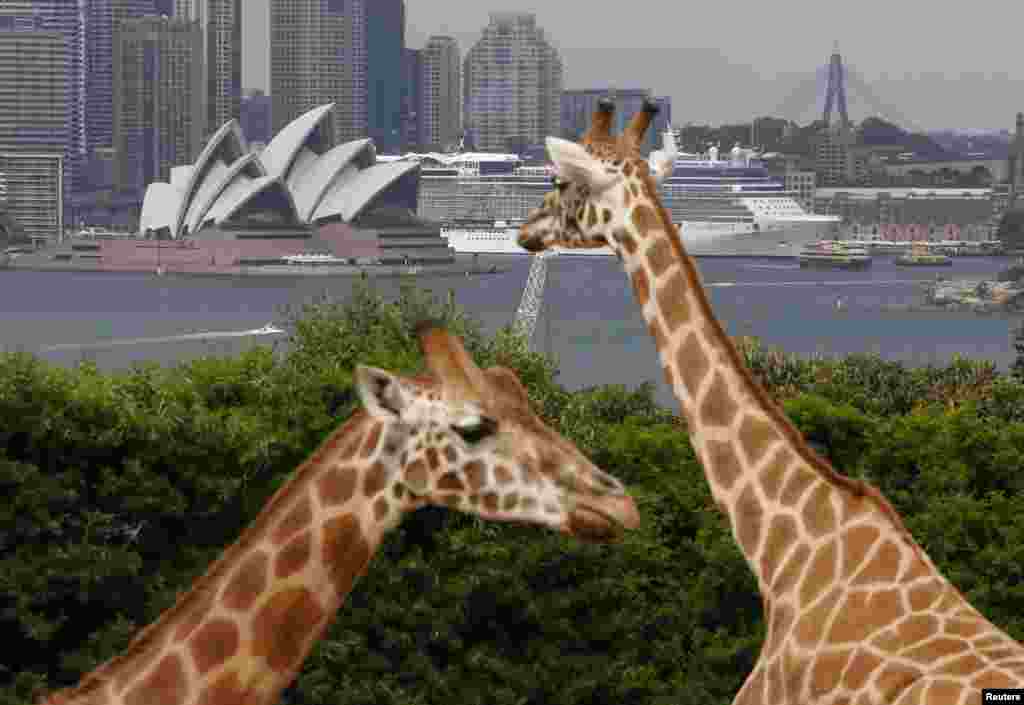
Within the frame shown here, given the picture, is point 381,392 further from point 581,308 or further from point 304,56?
point 304,56

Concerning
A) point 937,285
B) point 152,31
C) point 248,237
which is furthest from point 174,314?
point 152,31

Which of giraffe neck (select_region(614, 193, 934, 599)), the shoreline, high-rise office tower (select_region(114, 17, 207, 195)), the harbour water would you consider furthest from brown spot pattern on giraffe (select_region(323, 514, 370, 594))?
high-rise office tower (select_region(114, 17, 207, 195))

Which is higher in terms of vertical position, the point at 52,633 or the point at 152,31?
the point at 152,31

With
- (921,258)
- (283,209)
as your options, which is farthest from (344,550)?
(921,258)

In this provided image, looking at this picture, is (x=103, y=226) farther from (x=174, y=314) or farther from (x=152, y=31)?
(x=174, y=314)

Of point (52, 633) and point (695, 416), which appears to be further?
point (52, 633)

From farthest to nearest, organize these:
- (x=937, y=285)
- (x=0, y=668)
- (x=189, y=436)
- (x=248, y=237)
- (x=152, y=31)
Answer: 1. (x=152, y=31)
2. (x=937, y=285)
3. (x=248, y=237)
4. (x=189, y=436)
5. (x=0, y=668)

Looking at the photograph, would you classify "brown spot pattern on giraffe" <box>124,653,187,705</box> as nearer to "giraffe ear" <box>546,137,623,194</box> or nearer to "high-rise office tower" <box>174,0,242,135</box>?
"giraffe ear" <box>546,137,623,194</box>
